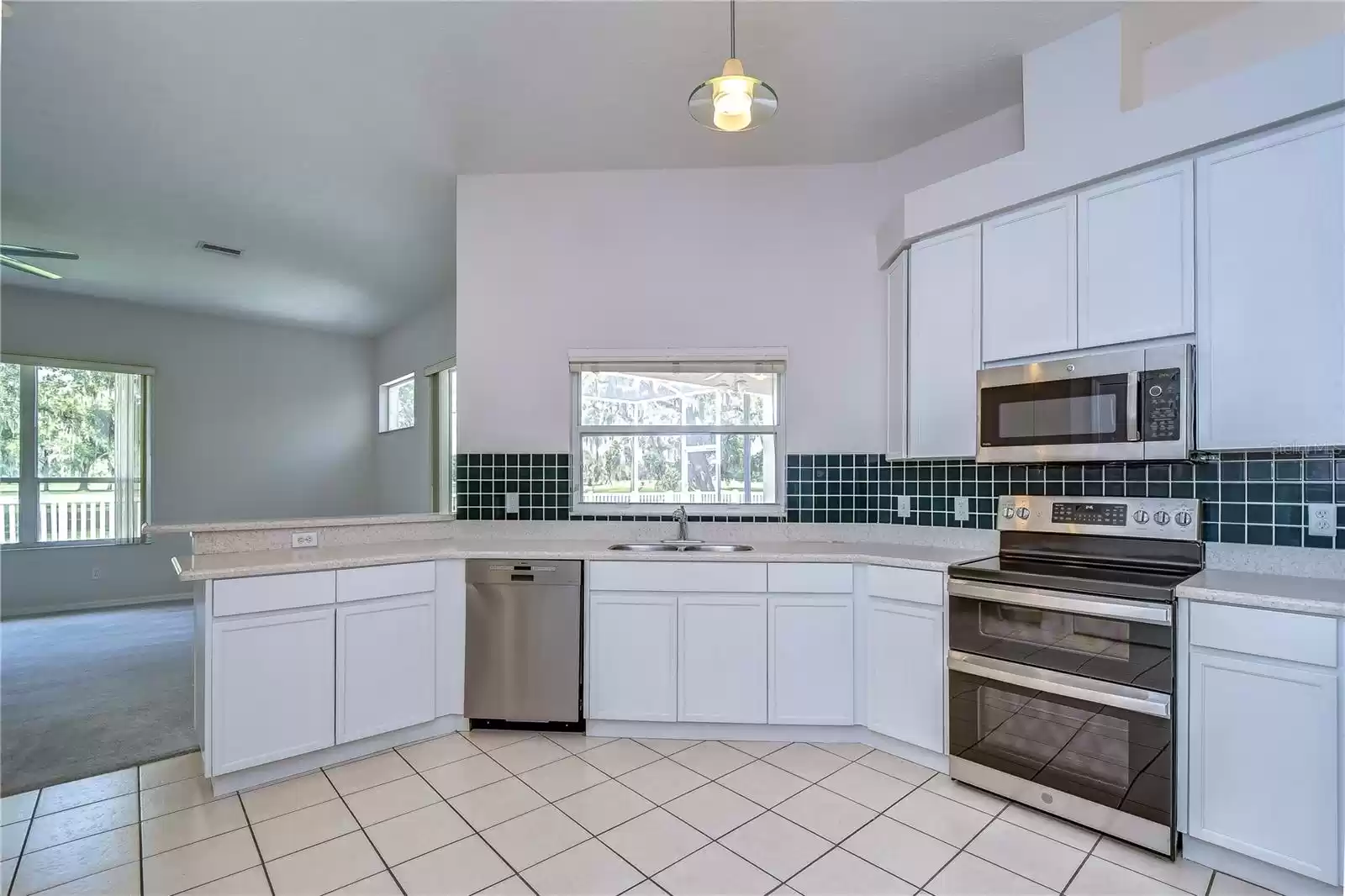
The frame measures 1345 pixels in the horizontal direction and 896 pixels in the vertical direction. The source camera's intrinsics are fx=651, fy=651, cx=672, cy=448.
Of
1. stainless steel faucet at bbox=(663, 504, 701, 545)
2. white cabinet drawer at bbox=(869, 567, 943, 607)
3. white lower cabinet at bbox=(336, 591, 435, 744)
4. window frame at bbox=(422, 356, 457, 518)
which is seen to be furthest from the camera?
window frame at bbox=(422, 356, 457, 518)

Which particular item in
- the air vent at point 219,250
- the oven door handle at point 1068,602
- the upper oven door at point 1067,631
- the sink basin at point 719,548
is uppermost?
the air vent at point 219,250

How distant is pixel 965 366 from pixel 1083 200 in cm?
73

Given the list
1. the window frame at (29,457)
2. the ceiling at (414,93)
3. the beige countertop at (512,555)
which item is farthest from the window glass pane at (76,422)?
the beige countertop at (512,555)

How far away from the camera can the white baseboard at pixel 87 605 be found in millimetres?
5434

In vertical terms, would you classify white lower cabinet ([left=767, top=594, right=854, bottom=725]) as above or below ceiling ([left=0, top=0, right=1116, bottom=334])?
below

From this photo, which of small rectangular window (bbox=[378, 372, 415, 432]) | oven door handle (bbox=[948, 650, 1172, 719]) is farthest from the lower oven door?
small rectangular window (bbox=[378, 372, 415, 432])

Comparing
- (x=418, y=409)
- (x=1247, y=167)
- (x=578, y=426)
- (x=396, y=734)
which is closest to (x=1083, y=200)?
(x=1247, y=167)

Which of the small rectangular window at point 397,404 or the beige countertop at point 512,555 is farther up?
the small rectangular window at point 397,404

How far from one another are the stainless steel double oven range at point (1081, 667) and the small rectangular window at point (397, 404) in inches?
226

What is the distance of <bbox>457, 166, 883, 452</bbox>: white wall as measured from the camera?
3391 millimetres

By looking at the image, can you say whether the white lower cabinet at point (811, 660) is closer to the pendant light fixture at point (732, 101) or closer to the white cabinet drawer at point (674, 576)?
the white cabinet drawer at point (674, 576)

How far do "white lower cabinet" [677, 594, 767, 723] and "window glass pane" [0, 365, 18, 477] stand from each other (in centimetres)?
623

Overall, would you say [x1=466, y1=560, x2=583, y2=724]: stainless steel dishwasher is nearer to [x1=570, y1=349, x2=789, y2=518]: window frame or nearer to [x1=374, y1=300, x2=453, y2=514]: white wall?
[x1=570, y1=349, x2=789, y2=518]: window frame

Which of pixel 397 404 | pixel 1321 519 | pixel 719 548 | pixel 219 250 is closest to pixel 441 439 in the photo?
pixel 397 404
